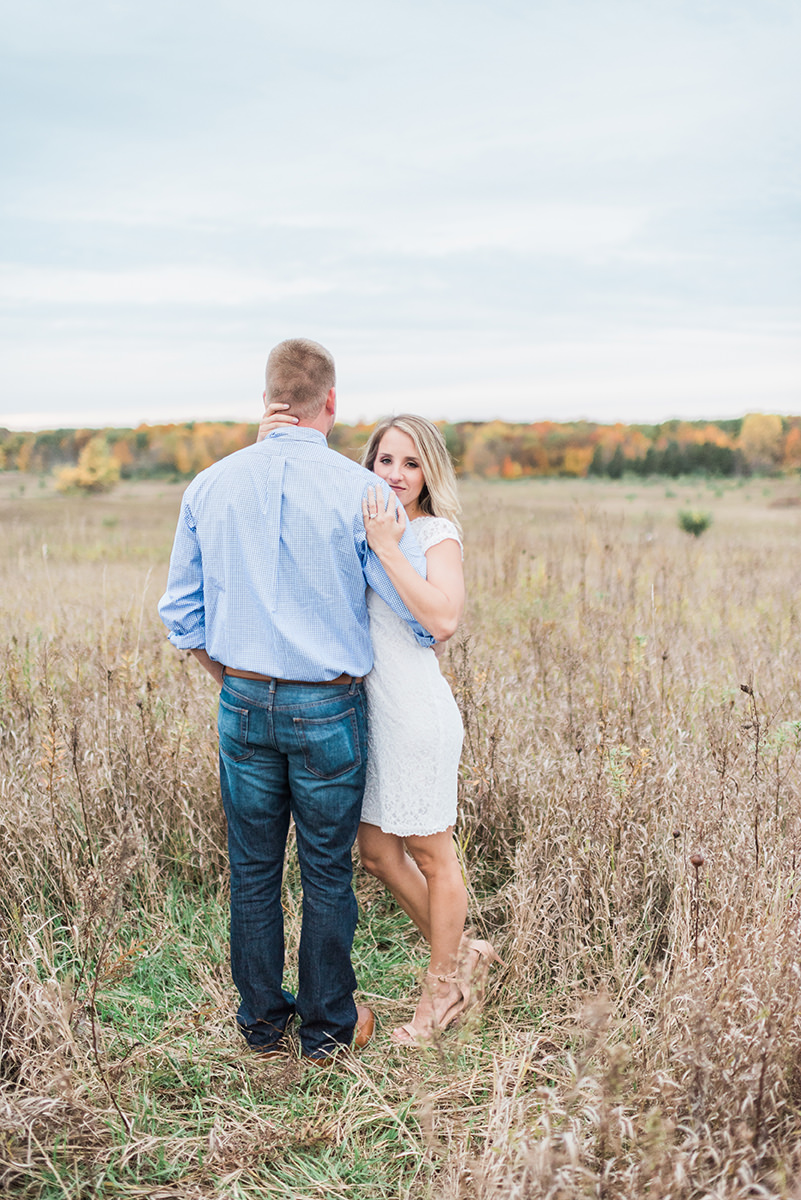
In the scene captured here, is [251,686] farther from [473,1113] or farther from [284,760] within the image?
[473,1113]

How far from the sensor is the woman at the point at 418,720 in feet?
7.49

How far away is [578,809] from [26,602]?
590cm

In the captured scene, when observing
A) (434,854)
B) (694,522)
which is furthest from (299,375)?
(694,522)

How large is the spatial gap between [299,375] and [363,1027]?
6.83 ft

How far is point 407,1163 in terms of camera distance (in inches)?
84.0

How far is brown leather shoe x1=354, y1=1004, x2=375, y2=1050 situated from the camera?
2605mm

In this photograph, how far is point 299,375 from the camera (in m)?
2.29

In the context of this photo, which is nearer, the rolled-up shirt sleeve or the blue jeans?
the blue jeans

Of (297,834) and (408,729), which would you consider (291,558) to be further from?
(297,834)

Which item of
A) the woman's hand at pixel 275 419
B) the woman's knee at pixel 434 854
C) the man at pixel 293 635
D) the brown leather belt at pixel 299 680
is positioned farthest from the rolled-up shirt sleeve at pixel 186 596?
the woman's knee at pixel 434 854

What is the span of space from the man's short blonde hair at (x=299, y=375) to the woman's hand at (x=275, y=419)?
0.7 inches

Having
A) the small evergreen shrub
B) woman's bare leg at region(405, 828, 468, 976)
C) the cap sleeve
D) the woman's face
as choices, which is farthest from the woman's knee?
the small evergreen shrub

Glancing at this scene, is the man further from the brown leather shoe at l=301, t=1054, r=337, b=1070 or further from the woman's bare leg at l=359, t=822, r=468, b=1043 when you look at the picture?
the woman's bare leg at l=359, t=822, r=468, b=1043

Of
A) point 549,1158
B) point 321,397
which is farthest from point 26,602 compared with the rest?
point 549,1158
